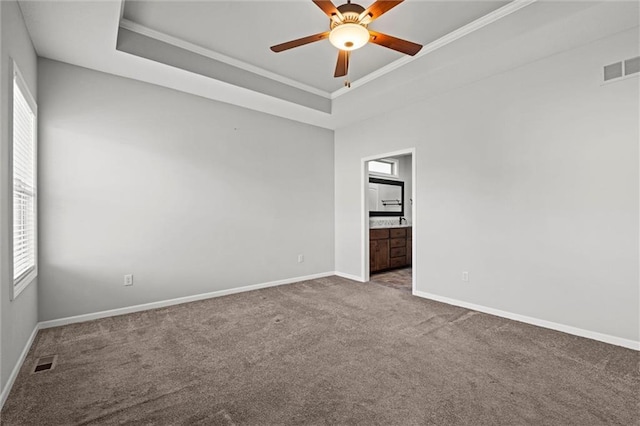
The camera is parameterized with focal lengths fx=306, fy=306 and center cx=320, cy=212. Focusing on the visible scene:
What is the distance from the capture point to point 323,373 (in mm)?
2188

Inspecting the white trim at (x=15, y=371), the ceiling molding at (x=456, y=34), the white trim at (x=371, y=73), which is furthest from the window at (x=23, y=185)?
the ceiling molding at (x=456, y=34)

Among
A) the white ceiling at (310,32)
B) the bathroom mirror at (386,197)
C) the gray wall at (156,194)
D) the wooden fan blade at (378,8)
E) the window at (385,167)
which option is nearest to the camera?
the wooden fan blade at (378,8)

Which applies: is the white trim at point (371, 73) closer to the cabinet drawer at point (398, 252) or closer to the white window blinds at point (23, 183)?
the white window blinds at point (23, 183)

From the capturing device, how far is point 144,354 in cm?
249

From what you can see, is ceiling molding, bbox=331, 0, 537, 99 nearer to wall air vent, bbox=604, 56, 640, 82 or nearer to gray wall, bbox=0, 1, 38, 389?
wall air vent, bbox=604, 56, 640, 82

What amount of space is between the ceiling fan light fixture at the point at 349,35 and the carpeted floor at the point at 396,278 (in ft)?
10.9

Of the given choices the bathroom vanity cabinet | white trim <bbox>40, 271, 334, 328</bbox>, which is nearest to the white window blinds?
white trim <bbox>40, 271, 334, 328</bbox>

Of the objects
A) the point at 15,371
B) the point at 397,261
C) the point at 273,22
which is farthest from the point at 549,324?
the point at 15,371

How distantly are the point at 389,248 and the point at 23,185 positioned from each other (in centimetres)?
510

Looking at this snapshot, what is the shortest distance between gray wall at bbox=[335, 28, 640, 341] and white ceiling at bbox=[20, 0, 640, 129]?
252 mm

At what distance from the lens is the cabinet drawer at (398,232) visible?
5.90 meters

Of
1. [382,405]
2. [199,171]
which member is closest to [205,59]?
[199,171]

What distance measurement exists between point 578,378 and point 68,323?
4465mm

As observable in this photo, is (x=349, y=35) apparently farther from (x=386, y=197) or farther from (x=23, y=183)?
(x=386, y=197)
